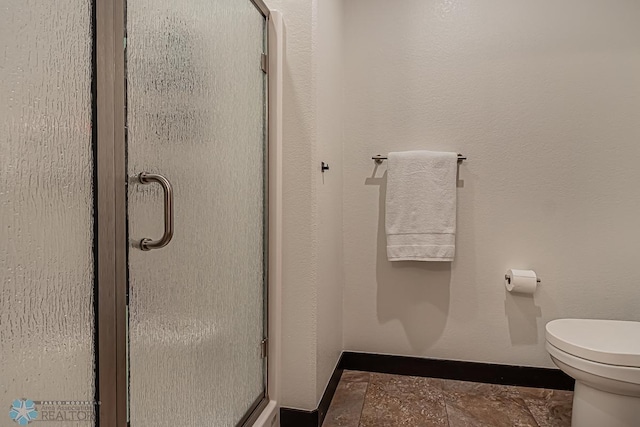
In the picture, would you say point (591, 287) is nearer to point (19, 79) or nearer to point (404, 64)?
point (404, 64)

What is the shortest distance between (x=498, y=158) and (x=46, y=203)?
82.1 inches

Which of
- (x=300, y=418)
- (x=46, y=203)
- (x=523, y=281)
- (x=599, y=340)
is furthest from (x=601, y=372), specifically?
(x=46, y=203)

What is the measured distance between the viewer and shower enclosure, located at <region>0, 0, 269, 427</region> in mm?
667

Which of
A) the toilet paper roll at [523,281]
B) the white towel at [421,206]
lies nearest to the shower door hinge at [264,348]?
the white towel at [421,206]

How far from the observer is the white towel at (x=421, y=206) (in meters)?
2.25

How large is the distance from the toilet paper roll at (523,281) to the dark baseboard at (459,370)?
43 centimetres

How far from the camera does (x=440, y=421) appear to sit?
1.91m

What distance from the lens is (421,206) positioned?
2264mm

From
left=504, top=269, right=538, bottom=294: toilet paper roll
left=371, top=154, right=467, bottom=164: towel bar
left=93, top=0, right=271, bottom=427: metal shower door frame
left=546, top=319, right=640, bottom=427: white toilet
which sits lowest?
left=546, top=319, right=640, bottom=427: white toilet

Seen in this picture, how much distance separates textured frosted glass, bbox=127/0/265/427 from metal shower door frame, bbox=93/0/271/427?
4 cm

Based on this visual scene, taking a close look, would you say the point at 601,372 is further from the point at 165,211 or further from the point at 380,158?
the point at 165,211

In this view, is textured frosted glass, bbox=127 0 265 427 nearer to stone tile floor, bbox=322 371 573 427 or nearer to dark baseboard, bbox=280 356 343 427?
dark baseboard, bbox=280 356 343 427

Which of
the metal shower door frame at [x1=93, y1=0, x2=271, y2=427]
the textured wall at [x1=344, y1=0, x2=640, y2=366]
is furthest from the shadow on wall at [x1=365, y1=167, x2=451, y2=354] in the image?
the metal shower door frame at [x1=93, y1=0, x2=271, y2=427]

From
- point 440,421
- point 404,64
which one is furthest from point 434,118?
point 440,421
